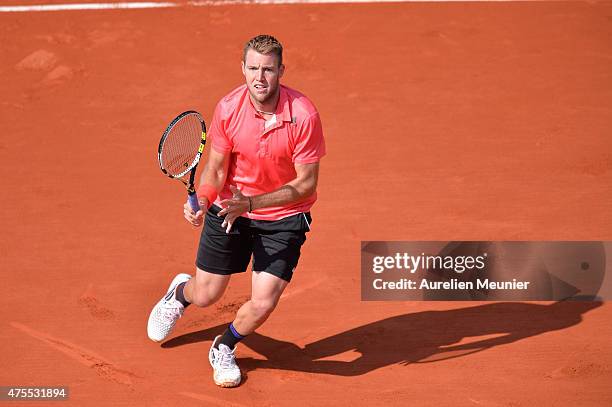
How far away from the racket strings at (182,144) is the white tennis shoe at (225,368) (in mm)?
1342

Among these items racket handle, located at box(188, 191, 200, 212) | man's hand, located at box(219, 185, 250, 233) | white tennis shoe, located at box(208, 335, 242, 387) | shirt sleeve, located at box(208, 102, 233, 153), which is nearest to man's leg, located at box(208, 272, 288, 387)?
white tennis shoe, located at box(208, 335, 242, 387)

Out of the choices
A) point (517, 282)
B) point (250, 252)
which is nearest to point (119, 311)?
point (250, 252)

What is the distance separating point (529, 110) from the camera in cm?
1093

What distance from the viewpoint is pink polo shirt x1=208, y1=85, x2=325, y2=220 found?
7070 mm

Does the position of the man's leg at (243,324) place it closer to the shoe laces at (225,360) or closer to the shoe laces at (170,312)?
the shoe laces at (225,360)

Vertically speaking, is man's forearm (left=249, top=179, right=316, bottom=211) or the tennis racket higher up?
the tennis racket

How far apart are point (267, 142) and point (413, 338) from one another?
2.11 m

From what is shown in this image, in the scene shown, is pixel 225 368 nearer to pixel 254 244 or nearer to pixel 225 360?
pixel 225 360

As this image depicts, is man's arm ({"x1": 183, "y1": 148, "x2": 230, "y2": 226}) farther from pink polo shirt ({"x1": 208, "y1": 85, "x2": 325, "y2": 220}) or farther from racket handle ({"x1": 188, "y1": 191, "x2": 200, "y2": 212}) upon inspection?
racket handle ({"x1": 188, "y1": 191, "x2": 200, "y2": 212})

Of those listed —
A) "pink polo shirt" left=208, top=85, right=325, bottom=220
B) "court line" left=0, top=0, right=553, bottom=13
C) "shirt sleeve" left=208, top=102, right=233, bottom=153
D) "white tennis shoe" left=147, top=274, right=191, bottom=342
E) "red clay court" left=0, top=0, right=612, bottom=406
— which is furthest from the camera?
"court line" left=0, top=0, right=553, bottom=13

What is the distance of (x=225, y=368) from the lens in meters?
7.62

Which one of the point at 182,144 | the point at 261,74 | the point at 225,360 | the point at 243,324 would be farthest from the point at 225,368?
→ the point at 261,74

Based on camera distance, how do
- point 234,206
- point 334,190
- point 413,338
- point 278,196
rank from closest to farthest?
point 234,206
point 278,196
point 413,338
point 334,190

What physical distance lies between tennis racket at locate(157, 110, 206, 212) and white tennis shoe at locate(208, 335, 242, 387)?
1.20m
